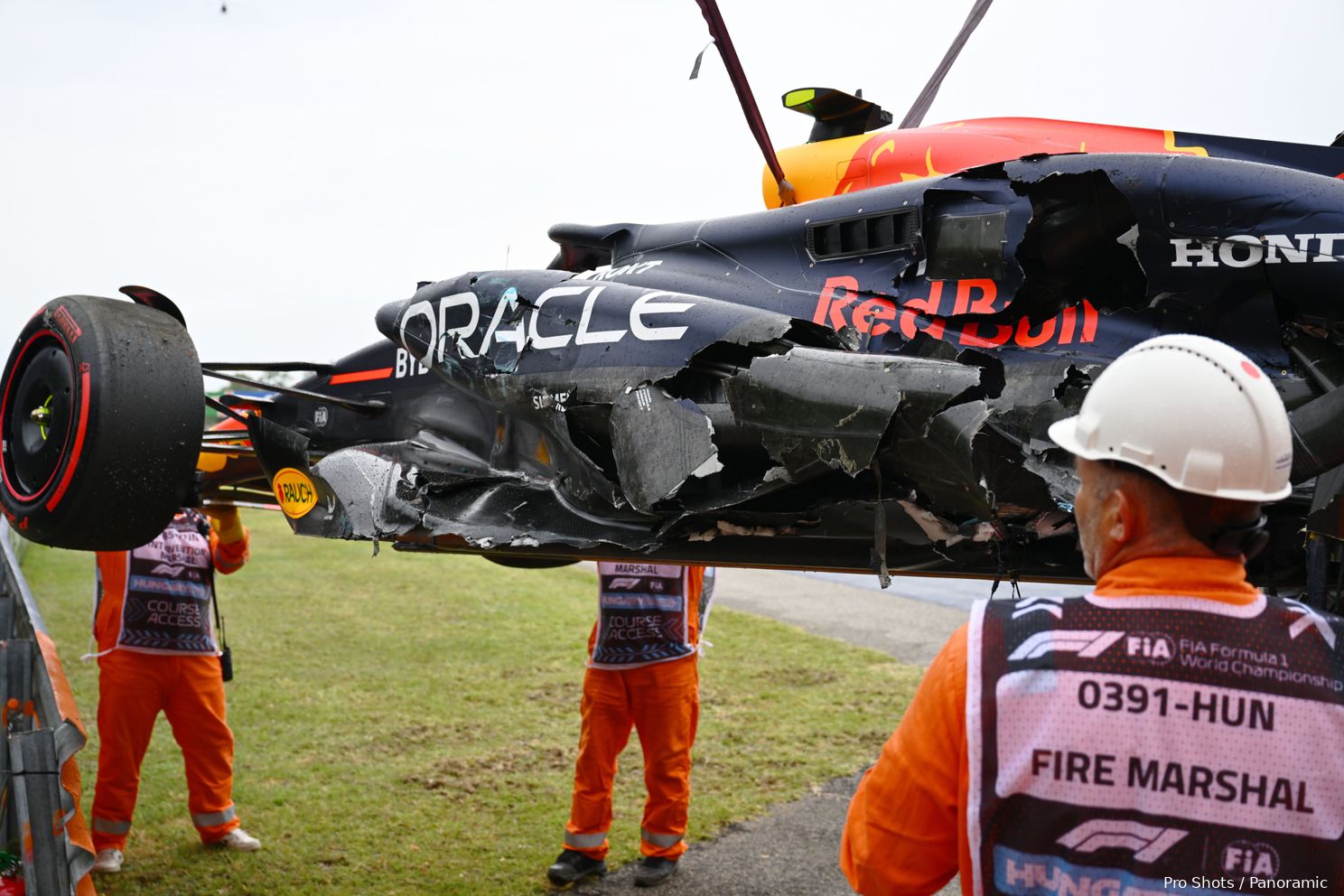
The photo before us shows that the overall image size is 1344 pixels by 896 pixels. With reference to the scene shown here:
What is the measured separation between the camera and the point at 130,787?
5203 mm

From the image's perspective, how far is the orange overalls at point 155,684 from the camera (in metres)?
5.18

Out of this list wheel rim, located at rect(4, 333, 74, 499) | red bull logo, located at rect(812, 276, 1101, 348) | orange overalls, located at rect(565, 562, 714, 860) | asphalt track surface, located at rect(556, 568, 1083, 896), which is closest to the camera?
red bull logo, located at rect(812, 276, 1101, 348)

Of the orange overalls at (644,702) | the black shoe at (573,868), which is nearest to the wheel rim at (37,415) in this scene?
the orange overalls at (644,702)

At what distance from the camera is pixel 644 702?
17.5 feet

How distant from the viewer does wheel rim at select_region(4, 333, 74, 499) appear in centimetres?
362

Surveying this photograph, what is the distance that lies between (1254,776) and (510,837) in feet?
15.3

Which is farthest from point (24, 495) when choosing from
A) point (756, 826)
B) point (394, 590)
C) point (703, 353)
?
point (394, 590)

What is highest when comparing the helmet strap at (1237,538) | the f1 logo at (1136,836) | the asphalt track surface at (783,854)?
the helmet strap at (1237,538)

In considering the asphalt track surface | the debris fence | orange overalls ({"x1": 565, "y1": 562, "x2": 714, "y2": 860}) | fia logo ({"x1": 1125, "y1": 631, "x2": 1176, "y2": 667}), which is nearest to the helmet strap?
fia logo ({"x1": 1125, "y1": 631, "x2": 1176, "y2": 667})

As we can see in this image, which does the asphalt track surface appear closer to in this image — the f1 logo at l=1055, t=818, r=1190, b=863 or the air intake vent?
the air intake vent

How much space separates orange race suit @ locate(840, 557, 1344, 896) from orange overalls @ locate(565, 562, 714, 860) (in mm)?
3831

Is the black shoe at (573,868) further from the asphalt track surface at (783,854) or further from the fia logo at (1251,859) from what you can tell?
the fia logo at (1251,859)

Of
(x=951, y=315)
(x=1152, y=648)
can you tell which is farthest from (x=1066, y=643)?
(x=951, y=315)

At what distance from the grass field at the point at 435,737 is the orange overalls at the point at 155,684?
10.9 inches
